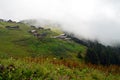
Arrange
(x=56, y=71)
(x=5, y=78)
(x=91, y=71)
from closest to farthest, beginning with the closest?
(x=5, y=78) < (x=56, y=71) < (x=91, y=71)

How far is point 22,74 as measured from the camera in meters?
14.5

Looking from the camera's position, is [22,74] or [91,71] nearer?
[22,74]

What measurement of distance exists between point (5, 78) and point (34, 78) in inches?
→ 52.1

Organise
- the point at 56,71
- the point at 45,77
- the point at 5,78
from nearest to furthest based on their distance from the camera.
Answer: the point at 5,78 → the point at 45,77 → the point at 56,71

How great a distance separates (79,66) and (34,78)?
6028 mm

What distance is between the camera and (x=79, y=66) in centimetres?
1981

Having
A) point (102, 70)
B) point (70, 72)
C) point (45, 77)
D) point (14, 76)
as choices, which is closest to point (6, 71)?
point (14, 76)

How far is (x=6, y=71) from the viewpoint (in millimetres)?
14258

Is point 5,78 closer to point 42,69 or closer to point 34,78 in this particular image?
point 34,78

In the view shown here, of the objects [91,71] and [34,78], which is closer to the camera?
[34,78]

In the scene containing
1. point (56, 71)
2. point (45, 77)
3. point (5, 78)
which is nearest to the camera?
point (5, 78)

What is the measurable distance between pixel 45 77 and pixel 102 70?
20.8 ft

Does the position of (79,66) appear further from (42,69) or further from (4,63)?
(4,63)

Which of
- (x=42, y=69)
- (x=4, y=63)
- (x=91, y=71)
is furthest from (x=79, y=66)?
(x=4, y=63)
